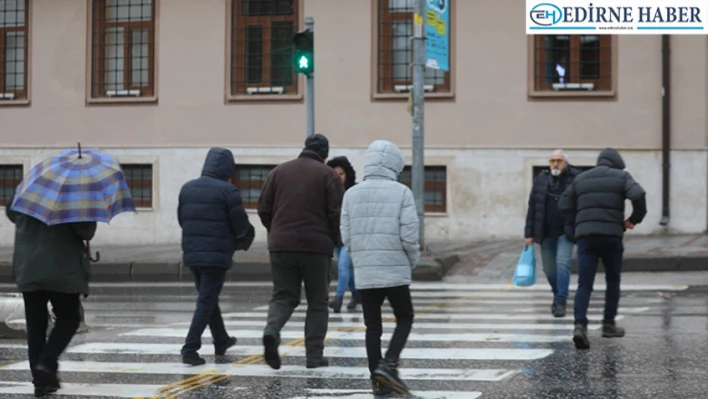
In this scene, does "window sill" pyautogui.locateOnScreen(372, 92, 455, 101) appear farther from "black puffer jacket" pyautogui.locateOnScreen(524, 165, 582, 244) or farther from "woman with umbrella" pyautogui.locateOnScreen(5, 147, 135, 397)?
"woman with umbrella" pyautogui.locateOnScreen(5, 147, 135, 397)

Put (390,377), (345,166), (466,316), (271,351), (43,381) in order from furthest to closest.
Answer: (345,166) < (466,316) < (271,351) < (43,381) < (390,377)

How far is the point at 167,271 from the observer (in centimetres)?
1897

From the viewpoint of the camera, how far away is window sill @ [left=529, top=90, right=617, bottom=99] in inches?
866

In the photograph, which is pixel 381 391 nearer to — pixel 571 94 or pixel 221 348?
pixel 221 348

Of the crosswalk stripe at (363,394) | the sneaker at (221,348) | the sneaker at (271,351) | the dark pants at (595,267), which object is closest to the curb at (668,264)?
the dark pants at (595,267)

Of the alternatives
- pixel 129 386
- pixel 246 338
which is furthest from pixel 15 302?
pixel 129 386

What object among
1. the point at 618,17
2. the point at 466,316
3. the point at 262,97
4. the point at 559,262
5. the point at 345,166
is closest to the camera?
the point at 559,262

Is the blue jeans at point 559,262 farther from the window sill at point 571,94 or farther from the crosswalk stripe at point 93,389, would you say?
the window sill at point 571,94

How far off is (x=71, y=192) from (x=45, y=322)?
38.6 inches

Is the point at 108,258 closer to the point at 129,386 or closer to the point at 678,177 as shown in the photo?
the point at 678,177

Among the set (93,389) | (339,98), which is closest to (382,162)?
(93,389)

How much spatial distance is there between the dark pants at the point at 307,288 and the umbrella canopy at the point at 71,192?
1427 millimetres

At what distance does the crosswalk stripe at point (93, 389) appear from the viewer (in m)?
7.64

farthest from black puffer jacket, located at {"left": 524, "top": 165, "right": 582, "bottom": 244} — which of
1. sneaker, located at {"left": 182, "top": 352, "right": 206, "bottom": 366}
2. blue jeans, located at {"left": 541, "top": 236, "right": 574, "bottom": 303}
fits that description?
sneaker, located at {"left": 182, "top": 352, "right": 206, "bottom": 366}
